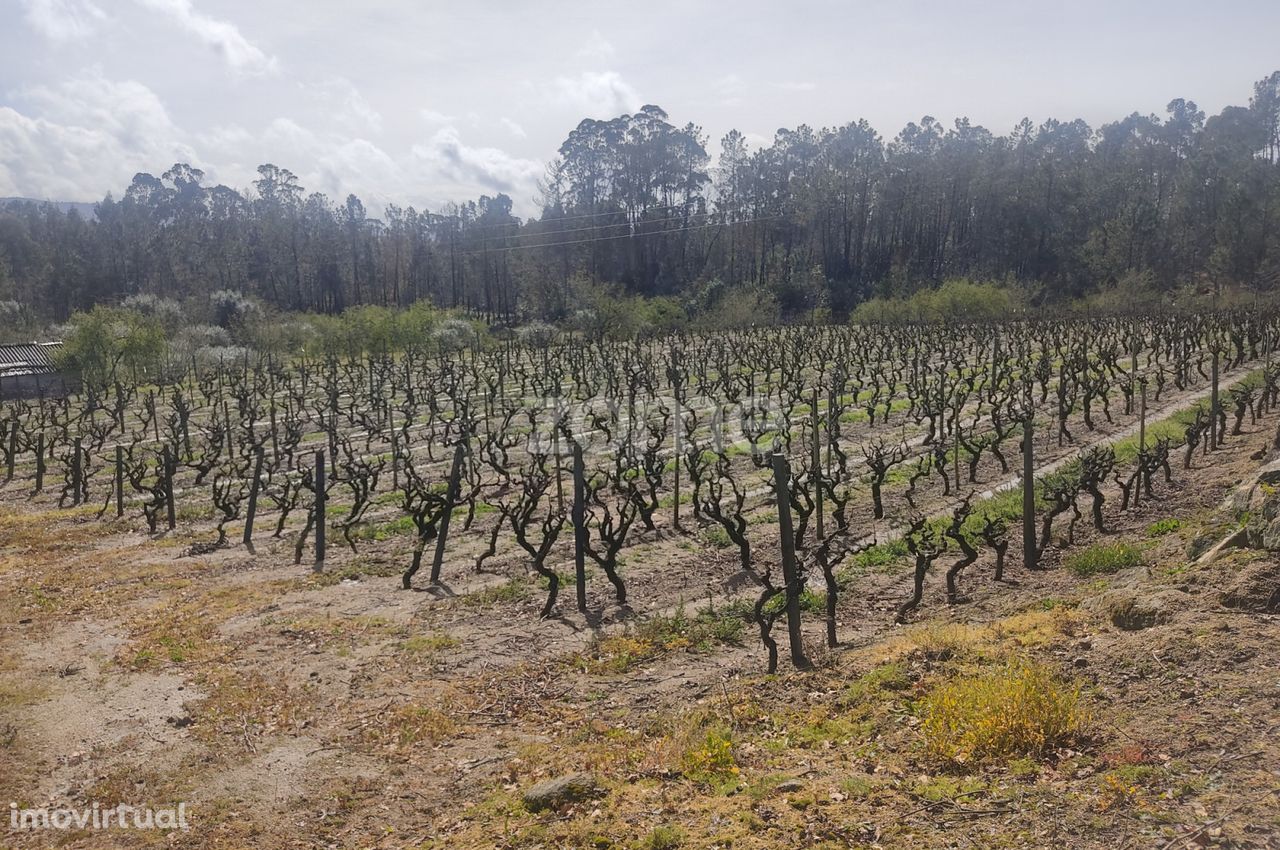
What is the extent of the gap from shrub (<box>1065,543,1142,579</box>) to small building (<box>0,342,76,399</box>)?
3793 centimetres

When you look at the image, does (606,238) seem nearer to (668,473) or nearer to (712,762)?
(668,473)

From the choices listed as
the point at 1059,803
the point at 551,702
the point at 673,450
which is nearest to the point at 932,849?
the point at 1059,803

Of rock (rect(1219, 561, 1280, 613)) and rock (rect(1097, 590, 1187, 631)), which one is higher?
rock (rect(1219, 561, 1280, 613))

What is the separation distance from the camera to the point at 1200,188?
74062 millimetres

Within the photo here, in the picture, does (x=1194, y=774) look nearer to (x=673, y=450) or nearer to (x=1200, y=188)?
(x=673, y=450)

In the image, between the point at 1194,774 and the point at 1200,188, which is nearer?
the point at 1194,774

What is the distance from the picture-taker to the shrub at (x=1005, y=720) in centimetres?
599

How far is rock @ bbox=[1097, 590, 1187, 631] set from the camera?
24.7 feet

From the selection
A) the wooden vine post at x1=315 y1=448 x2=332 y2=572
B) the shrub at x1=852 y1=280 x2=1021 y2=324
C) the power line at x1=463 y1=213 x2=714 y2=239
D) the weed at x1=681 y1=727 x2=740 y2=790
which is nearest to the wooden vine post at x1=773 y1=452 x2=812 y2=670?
the weed at x1=681 y1=727 x2=740 y2=790

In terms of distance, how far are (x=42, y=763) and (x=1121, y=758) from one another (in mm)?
8244

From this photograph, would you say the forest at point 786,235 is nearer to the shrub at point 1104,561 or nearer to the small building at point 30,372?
the small building at point 30,372

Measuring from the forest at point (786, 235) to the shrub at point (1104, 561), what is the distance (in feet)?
179

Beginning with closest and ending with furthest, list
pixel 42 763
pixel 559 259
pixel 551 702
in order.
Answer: pixel 42 763, pixel 551 702, pixel 559 259

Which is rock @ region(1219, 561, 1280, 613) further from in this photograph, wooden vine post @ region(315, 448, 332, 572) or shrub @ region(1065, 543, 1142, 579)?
wooden vine post @ region(315, 448, 332, 572)
